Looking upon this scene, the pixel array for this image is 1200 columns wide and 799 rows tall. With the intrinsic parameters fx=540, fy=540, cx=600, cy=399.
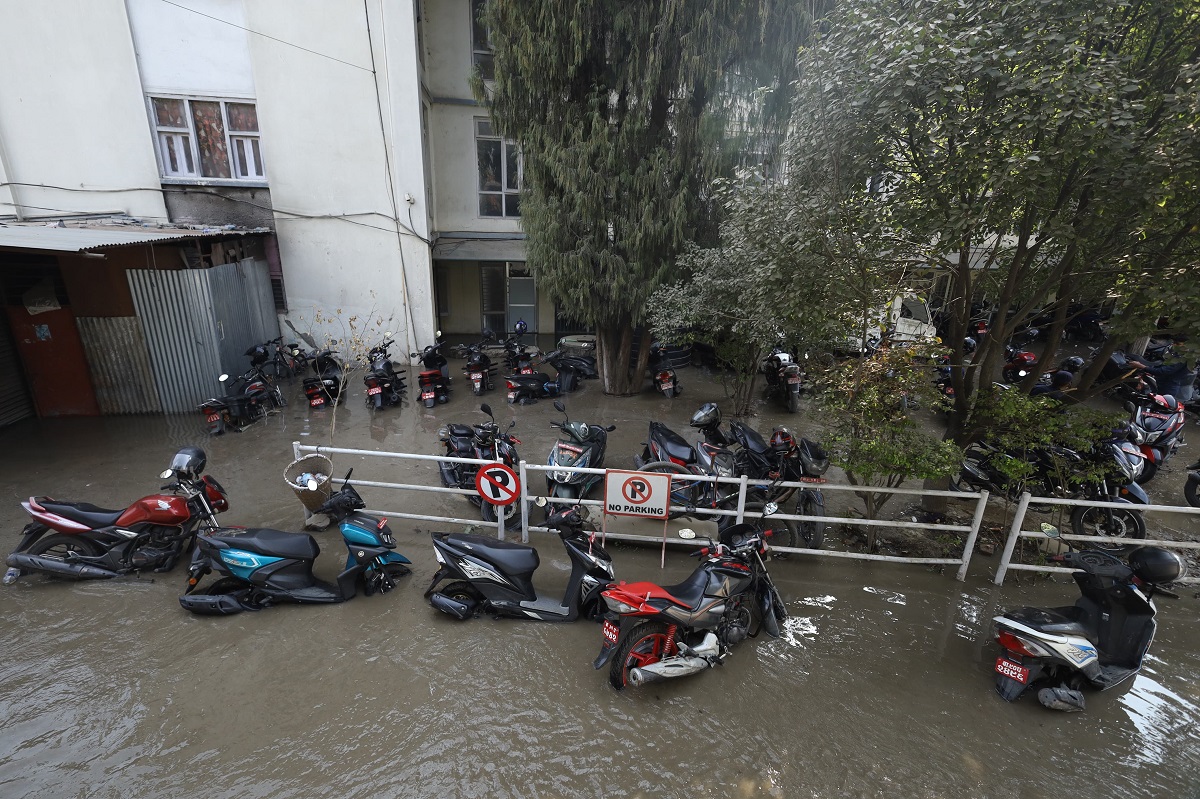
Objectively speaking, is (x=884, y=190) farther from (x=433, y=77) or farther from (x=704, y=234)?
(x=433, y=77)

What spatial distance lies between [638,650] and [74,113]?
46.6 ft

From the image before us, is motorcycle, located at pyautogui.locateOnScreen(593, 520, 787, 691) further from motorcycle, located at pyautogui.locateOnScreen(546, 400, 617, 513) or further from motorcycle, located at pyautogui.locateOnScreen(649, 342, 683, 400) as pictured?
motorcycle, located at pyautogui.locateOnScreen(649, 342, 683, 400)

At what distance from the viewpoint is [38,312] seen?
26.4ft

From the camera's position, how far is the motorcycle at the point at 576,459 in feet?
18.7

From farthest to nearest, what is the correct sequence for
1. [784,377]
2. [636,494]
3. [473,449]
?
1. [784,377]
2. [473,449]
3. [636,494]

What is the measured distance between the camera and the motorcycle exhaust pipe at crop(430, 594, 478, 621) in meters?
4.16

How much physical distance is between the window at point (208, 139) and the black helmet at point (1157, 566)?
14.1 metres

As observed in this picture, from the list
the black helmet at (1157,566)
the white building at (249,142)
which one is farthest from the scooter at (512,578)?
the white building at (249,142)

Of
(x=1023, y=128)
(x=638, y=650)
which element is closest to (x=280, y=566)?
(x=638, y=650)

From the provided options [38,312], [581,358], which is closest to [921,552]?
[581,358]

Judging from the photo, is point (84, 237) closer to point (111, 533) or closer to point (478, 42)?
point (111, 533)

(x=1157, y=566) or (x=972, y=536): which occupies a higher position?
(x=1157, y=566)

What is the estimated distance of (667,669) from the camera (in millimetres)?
3514

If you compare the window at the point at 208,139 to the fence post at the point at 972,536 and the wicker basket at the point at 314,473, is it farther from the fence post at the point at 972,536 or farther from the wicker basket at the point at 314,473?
the fence post at the point at 972,536
